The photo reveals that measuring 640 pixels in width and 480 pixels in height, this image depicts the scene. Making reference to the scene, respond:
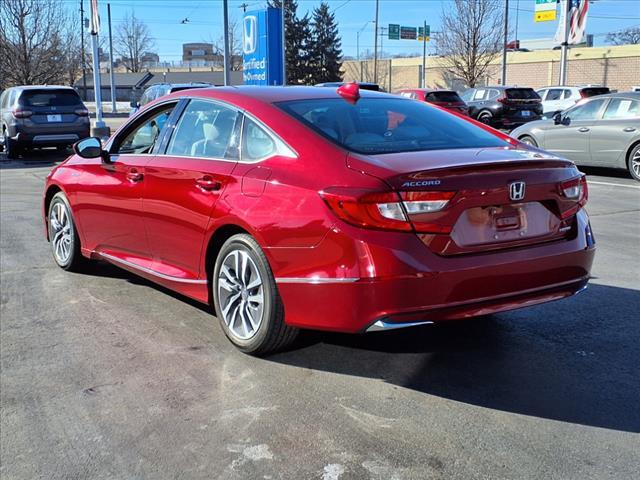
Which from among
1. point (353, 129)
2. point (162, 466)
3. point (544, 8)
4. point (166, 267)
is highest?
point (544, 8)

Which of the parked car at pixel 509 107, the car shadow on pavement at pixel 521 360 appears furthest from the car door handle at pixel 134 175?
the parked car at pixel 509 107

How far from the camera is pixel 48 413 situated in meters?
3.41

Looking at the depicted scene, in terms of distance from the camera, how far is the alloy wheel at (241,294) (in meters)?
3.93

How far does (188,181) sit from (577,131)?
10.4 meters

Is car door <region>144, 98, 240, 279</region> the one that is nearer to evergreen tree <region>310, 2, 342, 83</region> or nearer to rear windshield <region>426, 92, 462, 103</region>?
rear windshield <region>426, 92, 462, 103</region>

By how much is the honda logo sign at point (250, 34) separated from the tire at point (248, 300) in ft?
62.7

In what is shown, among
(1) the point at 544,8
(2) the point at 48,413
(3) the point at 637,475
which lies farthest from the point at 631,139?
(1) the point at 544,8

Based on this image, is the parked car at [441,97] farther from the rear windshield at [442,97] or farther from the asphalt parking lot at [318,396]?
the asphalt parking lot at [318,396]

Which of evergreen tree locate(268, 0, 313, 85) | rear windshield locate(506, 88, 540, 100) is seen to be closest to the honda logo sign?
rear windshield locate(506, 88, 540, 100)

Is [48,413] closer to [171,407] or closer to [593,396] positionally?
[171,407]

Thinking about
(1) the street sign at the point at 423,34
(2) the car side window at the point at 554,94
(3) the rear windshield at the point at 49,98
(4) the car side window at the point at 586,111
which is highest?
(1) the street sign at the point at 423,34

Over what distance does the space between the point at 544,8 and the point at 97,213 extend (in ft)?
97.3

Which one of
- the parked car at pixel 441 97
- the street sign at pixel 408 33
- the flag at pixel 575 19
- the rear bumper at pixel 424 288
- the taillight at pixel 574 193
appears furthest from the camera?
the street sign at pixel 408 33

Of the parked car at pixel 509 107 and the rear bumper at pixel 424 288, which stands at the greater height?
the parked car at pixel 509 107
